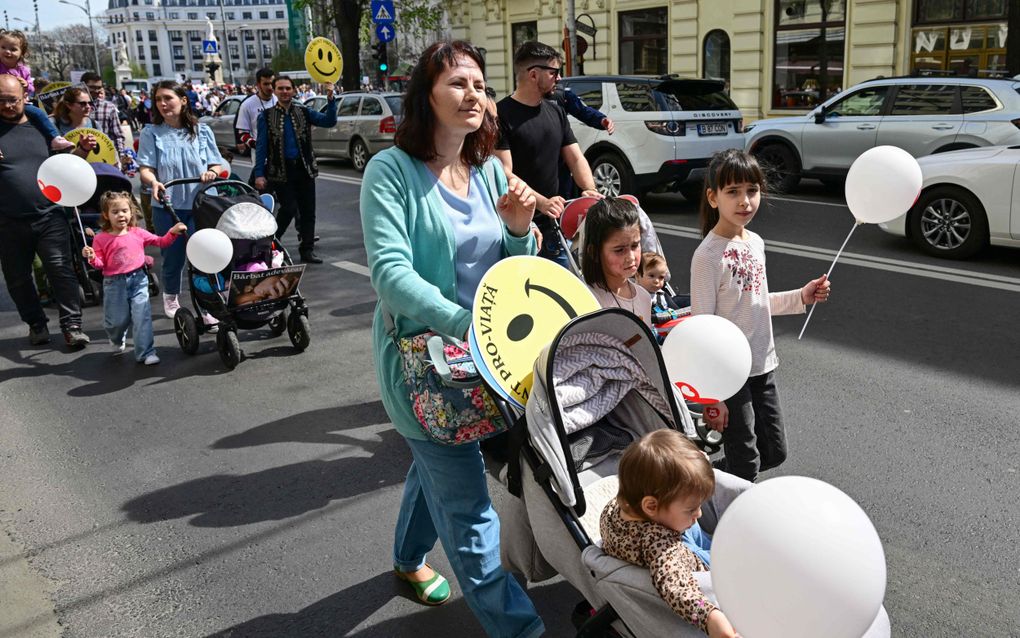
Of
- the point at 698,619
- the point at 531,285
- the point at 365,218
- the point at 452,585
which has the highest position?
the point at 365,218

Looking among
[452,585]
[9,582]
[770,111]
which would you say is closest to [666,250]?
[452,585]

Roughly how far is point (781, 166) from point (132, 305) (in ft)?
33.5

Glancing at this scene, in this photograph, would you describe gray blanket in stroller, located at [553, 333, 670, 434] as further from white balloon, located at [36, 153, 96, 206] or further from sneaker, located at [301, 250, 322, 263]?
sneaker, located at [301, 250, 322, 263]

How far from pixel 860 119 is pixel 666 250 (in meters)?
4.88

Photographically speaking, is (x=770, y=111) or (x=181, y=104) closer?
(x=181, y=104)

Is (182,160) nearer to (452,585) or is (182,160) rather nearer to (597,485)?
(452,585)

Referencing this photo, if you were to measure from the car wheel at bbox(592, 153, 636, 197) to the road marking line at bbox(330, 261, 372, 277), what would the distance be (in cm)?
393

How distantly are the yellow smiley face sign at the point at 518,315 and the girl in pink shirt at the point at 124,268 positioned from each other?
4.38m

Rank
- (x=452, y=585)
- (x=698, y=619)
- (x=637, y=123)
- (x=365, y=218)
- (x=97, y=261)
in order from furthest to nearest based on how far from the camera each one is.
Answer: (x=637, y=123) → (x=97, y=261) → (x=452, y=585) → (x=365, y=218) → (x=698, y=619)

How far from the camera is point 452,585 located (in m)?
3.48

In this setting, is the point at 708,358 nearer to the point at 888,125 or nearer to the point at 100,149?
the point at 100,149

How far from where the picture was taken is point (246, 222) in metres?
6.40

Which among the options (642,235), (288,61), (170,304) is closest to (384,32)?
(170,304)

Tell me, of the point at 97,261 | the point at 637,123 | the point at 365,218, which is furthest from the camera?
the point at 637,123
